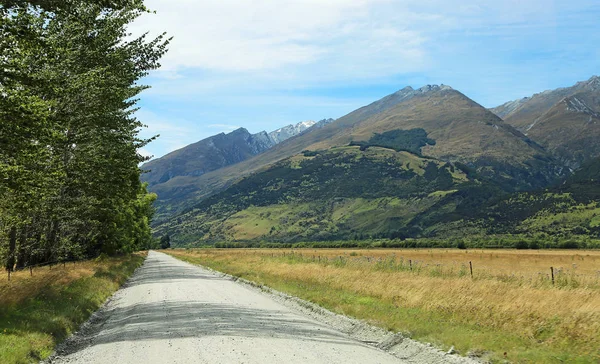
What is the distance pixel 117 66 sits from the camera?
23578 mm

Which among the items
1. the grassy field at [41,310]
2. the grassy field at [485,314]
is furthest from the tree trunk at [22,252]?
the grassy field at [485,314]

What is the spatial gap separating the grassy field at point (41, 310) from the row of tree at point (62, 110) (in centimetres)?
329

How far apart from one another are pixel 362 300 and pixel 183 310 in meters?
7.08

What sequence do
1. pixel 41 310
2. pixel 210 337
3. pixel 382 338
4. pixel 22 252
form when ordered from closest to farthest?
pixel 210 337, pixel 382 338, pixel 41 310, pixel 22 252

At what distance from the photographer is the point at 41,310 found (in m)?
16.9

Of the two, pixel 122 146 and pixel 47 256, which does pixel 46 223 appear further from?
pixel 122 146

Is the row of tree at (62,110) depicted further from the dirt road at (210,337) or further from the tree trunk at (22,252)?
the dirt road at (210,337)

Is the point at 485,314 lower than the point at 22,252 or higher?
lower

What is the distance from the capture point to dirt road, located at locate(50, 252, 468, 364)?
10812 mm

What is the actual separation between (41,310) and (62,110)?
8139 mm

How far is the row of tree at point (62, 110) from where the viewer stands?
1324 cm

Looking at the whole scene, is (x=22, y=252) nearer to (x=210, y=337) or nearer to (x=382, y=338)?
(x=210, y=337)

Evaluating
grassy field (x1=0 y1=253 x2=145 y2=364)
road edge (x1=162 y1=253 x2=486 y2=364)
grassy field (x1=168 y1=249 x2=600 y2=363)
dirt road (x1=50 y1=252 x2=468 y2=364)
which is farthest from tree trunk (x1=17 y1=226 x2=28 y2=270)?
road edge (x1=162 y1=253 x2=486 y2=364)

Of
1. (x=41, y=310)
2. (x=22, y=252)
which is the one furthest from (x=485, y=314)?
(x=22, y=252)
